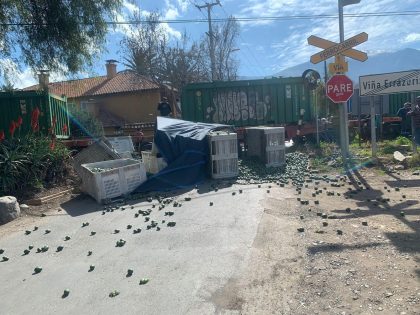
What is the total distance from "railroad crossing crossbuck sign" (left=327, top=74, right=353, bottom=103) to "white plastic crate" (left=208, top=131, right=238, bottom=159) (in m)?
2.67

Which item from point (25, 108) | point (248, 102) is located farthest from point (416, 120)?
point (25, 108)

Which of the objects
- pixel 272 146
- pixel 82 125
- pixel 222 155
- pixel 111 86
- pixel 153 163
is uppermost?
pixel 111 86

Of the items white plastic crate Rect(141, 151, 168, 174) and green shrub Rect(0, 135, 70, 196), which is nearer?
green shrub Rect(0, 135, 70, 196)

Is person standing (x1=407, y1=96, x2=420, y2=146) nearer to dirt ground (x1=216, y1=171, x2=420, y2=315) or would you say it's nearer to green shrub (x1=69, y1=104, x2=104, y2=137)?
dirt ground (x1=216, y1=171, x2=420, y2=315)

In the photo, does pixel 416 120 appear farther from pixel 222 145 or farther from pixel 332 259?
pixel 332 259

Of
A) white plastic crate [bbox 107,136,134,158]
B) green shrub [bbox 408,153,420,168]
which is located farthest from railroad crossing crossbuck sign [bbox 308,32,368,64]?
white plastic crate [bbox 107,136,134,158]

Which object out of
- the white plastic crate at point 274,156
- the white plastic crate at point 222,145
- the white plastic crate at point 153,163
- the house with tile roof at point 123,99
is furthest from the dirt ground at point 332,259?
the house with tile roof at point 123,99

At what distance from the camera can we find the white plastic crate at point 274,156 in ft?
36.8

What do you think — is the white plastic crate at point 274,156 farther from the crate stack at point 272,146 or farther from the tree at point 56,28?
the tree at point 56,28

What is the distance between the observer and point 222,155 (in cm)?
1048

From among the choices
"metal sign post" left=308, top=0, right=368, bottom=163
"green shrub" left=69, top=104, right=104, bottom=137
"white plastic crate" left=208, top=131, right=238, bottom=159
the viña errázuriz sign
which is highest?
"metal sign post" left=308, top=0, right=368, bottom=163

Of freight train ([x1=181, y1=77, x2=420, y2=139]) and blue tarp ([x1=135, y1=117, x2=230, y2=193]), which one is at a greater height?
freight train ([x1=181, y1=77, x2=420, y2=139])

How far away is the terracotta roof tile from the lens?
111ft

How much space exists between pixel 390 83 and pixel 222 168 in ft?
16.3
